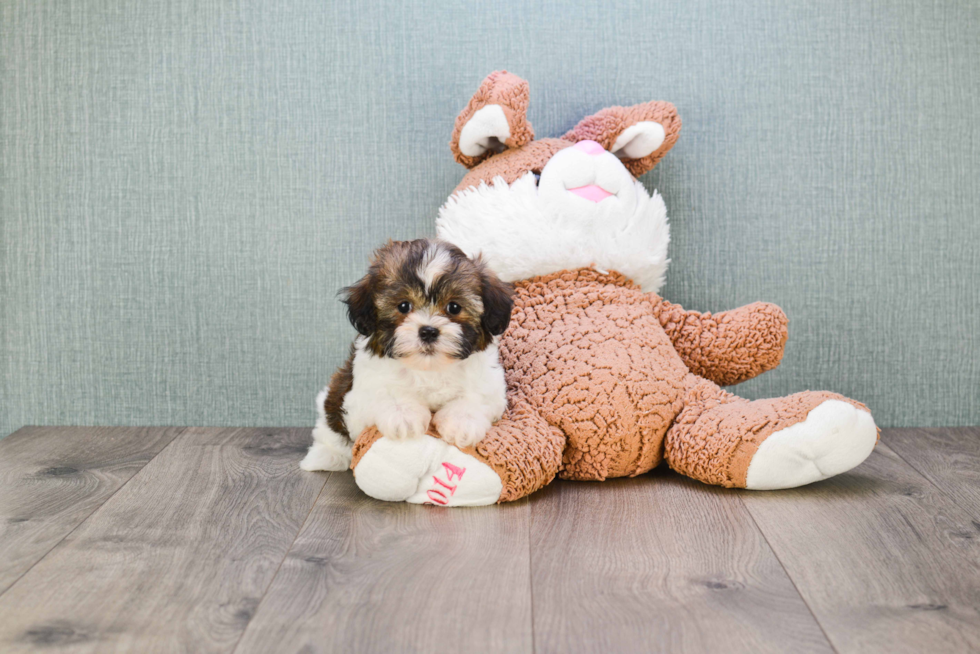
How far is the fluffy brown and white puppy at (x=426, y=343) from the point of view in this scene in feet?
4.87

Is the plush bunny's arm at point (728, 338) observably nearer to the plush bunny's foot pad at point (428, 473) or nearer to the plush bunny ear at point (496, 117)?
the plush bunny ear at point (496, 117)

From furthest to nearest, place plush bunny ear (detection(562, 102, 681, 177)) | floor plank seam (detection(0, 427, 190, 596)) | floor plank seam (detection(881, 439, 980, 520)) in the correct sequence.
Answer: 1. plush bunny ear (detection(562, 102, 681, 177))
2. floor plank seam (detection(881, 439, 980, 520))
3. floor plank seam (detection(0, 427, 190, 596))

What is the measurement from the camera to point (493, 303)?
Result: 1542 millimetres

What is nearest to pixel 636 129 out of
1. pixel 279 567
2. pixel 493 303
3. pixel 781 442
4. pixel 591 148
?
pixel 591 148

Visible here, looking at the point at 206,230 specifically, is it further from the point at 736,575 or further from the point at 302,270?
the point at 736,575

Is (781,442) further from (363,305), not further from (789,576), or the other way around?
(363,305)

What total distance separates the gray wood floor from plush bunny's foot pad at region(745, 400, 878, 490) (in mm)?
47

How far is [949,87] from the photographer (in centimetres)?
214

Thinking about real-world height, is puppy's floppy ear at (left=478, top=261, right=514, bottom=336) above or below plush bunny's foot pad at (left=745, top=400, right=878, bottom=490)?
above

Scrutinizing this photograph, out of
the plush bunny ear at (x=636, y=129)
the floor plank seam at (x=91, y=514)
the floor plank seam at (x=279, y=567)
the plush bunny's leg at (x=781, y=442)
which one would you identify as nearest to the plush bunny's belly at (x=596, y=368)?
the plush bunny's leg at (x=781, y=442)

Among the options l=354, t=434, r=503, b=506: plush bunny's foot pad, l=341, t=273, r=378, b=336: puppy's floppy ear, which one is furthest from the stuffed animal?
l=341, t=273, r=378, b=336: puppy's floppy ear

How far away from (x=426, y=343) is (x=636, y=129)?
33.1 inches

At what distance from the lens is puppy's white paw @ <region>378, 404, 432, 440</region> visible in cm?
152

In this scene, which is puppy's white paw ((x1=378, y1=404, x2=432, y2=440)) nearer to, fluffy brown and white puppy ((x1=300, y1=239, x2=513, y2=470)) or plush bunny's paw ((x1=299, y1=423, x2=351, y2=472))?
fluffy brown and white puppy ((x1=300, y1=239, x2=513, y2=470))
